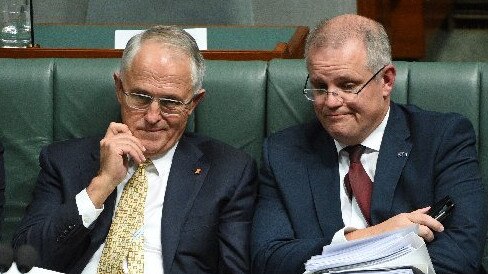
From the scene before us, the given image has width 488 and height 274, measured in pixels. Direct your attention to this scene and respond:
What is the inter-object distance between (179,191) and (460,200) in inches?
32.2

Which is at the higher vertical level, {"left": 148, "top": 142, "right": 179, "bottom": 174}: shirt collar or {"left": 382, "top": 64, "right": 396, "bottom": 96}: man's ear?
{"left": 382, "top": 64, "right": 396, "bottom": 96}: man's ear

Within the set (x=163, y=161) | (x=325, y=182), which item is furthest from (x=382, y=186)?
(x=163, y=161)

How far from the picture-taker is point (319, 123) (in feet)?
10.1

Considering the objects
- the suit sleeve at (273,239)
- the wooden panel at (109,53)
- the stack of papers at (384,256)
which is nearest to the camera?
the stack of papers at (384,256)

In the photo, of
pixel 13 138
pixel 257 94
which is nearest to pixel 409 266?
pixel 257 94

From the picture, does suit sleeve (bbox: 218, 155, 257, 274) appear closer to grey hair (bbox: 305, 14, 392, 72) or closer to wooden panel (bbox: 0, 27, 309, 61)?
grey hair (bbox: 305, 14, 392, 72)

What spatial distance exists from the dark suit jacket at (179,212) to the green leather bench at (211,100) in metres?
0.20

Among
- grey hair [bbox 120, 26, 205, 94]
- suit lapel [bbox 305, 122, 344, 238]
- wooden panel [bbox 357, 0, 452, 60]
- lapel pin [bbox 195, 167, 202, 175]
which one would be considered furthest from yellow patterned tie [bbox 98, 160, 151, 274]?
wooden panel [bbox 357, 0, 452, 60]

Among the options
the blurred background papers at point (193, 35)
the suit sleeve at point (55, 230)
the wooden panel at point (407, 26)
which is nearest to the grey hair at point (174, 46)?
the suit sleeve at point (55, 230)

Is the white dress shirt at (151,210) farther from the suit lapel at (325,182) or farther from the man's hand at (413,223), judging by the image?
the man's hand at (413,223)

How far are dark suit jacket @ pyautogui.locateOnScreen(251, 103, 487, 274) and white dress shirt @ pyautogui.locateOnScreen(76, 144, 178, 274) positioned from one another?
0.29m

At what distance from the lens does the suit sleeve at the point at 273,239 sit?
2.73 metres

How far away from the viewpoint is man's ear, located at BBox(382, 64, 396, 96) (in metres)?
2.89

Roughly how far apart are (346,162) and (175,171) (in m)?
0.51
